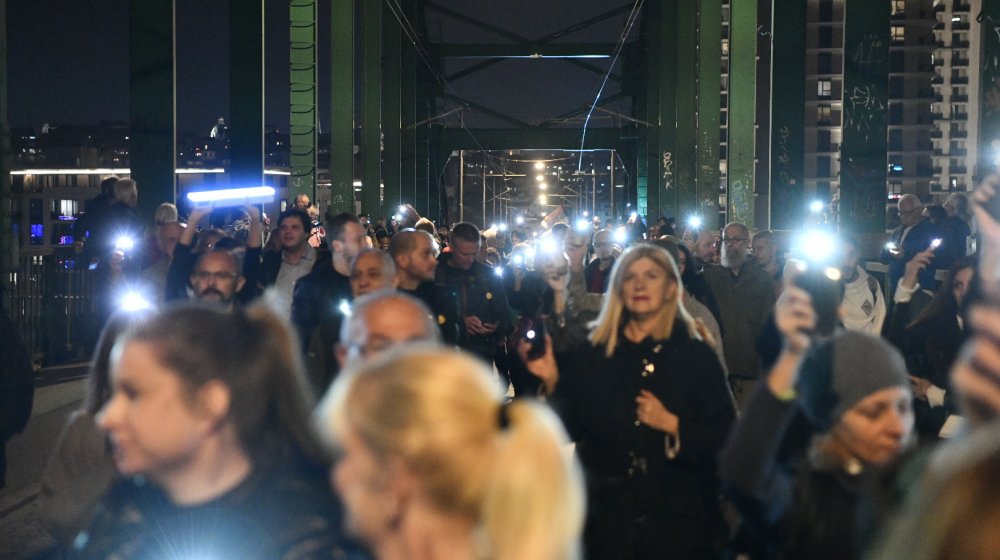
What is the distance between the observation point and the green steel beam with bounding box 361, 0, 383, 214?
3553 centimetres

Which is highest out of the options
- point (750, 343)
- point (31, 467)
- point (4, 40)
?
point (4, 40)

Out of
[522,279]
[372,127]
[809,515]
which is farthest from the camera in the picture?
[372,127]

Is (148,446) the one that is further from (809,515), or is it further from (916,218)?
(916,218)

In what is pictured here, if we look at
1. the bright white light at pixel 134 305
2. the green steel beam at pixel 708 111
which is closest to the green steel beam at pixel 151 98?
the bright white light at pixel 134 305

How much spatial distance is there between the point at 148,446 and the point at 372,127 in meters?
35.6

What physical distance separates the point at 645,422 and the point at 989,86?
8.00 m

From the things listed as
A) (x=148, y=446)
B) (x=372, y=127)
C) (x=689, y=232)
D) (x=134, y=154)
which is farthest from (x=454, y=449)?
(x=372, y=127)

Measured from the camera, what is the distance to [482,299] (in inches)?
405

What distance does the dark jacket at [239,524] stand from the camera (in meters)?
2.84

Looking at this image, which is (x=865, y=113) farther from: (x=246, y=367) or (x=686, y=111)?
(x=686, y=111)

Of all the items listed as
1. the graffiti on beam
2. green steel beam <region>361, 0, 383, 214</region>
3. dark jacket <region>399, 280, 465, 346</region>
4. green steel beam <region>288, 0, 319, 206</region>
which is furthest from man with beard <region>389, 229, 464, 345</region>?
green steel beam <region>361, 0, 383, 214</region>

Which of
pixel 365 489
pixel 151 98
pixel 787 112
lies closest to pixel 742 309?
pixel 365 489

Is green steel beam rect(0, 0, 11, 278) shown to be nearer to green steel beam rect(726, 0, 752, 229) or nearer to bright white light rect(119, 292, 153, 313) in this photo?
bright white light rect(119, 292, 153, 313)

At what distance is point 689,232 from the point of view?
21891 mm
